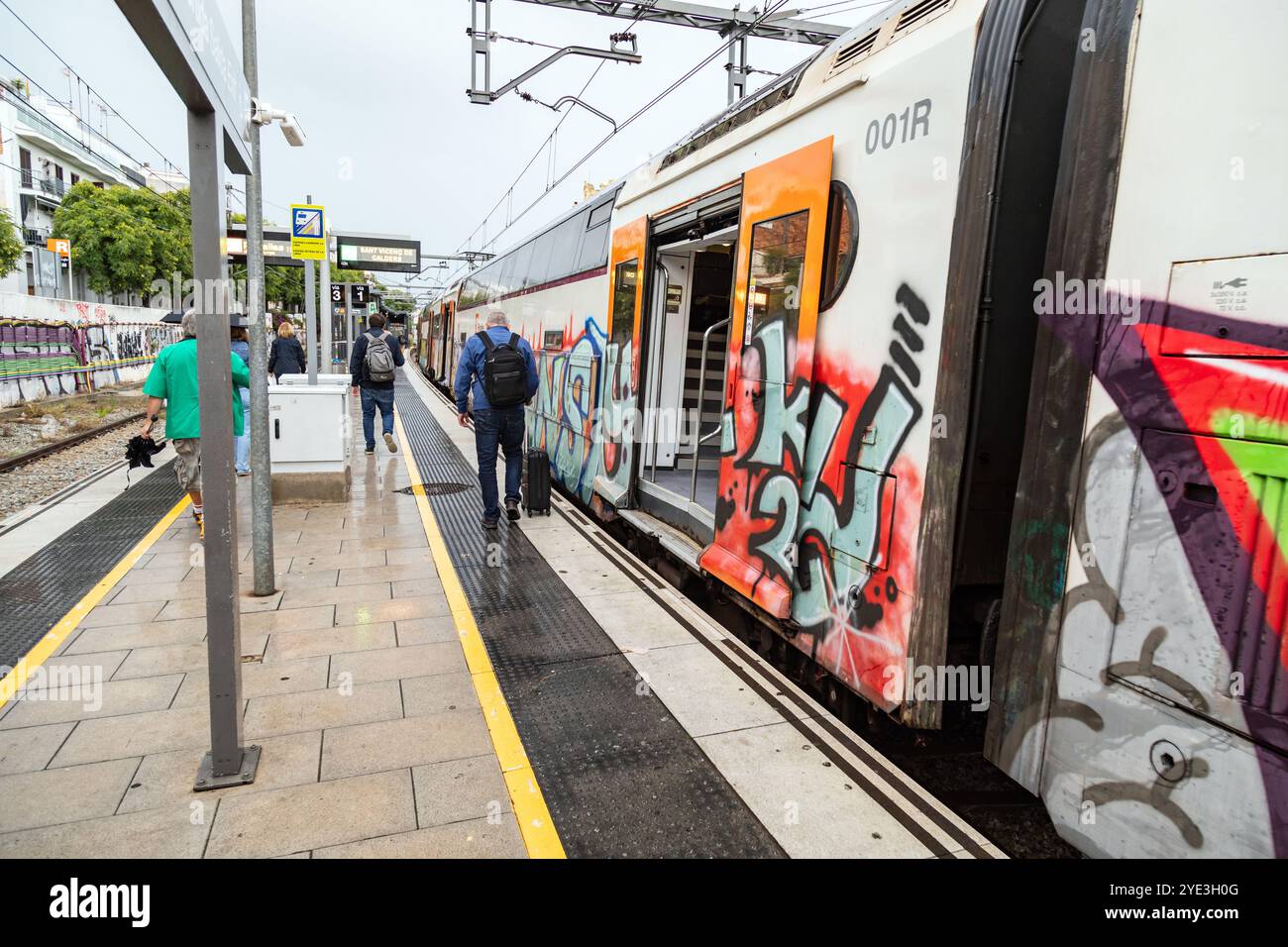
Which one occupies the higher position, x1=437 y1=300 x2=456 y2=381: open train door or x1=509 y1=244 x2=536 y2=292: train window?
x1=509 y1=244 x2=536 y2=292: train window

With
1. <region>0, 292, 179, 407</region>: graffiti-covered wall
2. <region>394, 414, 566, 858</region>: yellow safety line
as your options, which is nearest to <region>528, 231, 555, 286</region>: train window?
<region>394, 414, 566, 858</region>: yellow safety line

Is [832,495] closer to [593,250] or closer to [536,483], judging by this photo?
[536,483]

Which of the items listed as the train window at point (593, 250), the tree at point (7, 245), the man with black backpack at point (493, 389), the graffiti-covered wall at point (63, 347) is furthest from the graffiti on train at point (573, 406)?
the tree at point (7, 245)

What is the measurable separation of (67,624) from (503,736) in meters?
3.07

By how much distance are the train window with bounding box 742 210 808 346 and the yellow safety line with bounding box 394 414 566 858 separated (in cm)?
234

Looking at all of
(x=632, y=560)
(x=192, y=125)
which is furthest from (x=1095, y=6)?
(x=632, y=560)

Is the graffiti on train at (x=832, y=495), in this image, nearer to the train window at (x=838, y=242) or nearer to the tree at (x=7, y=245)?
the train window at (x=838, y=242)

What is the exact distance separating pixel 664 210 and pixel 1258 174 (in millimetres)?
4290

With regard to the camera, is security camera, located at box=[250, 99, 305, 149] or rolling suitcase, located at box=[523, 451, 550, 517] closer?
security camera, located at box=[250, 99, 305, 149]

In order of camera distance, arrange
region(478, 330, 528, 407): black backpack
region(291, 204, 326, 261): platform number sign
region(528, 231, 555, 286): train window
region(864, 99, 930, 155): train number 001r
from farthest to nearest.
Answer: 1. region(528, 231, 555, 286): train window
2. region(291, 204, 326, 261): platform number sign
3. region(478, 330, 528, 407): black backpack
4. region(864, 99, 930, 155): train number 001r

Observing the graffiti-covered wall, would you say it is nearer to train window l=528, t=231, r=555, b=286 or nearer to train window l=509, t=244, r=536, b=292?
train window l=509, t=244, r=536, b=292

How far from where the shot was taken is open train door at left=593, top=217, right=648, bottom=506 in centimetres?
627

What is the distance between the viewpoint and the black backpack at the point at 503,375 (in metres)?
6.82
